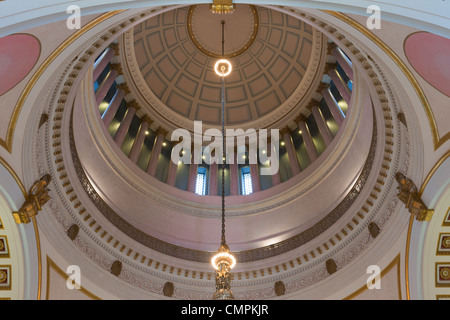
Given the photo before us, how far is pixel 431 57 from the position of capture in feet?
20.3

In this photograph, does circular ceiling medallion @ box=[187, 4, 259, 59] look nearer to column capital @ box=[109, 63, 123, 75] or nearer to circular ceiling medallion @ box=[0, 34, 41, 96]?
column capital @ box=[109, 63, 123, 75]

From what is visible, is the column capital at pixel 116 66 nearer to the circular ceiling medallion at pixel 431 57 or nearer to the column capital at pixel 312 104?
the column capital at pixel 312 104

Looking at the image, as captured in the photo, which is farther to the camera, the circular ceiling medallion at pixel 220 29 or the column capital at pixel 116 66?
the circular ceiling medallion at pixel 220 29

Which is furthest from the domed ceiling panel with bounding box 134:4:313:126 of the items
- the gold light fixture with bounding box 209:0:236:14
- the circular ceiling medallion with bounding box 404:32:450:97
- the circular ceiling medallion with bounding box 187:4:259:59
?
the gold light fixture with bounding box 209:0:236:14

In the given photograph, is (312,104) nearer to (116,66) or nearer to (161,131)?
(161,131)

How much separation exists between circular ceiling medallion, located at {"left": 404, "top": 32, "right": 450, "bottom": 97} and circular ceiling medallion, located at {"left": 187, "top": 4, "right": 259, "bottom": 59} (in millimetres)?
9021

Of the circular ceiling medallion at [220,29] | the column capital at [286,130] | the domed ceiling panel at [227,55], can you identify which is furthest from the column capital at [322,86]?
the circular ceiling medallion at [220,29]

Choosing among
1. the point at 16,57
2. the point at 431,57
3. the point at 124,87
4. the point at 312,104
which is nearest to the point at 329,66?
the point at 312,104

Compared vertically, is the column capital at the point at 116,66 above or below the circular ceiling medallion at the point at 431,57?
above

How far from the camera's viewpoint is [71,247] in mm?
9461

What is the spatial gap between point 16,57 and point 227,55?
10.9 m

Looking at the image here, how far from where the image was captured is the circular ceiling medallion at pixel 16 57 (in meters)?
5.79

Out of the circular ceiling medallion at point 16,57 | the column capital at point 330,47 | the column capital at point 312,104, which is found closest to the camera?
the circular ceiling medallion at point 16,57

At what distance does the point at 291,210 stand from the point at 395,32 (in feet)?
23.1
